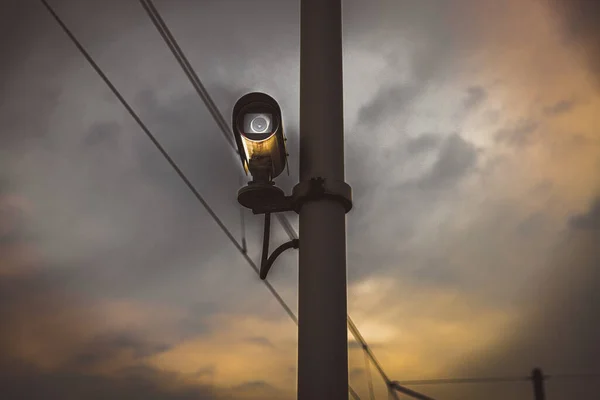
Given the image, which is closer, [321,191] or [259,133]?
[321,191]

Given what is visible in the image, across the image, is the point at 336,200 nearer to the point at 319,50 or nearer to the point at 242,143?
the point at 242,143

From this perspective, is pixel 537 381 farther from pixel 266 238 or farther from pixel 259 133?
pixel 259 133

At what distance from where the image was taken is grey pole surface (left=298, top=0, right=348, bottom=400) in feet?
7.34

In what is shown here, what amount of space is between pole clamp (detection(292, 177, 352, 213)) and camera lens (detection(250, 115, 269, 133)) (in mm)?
291

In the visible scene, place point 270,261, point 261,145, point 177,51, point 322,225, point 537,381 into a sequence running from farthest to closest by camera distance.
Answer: point 537,381, point 177,51, point 270,261, point 261,145, point 322,225

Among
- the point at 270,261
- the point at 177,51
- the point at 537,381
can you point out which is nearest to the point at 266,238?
the point at 270,261

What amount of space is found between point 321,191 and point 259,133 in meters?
0.38

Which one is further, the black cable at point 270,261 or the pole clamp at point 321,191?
the black cable at point 270,261

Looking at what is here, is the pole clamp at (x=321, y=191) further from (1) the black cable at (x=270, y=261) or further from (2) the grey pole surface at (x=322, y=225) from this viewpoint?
(1) the black cable at (x=270, y=261)

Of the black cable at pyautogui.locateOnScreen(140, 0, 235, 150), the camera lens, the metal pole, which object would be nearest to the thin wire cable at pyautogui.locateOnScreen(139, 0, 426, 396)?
the black cable at pyautogui.locateOnScreen(140, 0, 235, 150)

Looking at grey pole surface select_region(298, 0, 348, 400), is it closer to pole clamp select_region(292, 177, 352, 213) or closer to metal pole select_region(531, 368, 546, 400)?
pole clamp select_region(292, 177, 352, 213)

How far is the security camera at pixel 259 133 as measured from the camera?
8.51 feet

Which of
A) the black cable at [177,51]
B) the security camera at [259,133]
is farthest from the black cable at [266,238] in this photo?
the black cable at [177,51]

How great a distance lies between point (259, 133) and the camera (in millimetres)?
2598
